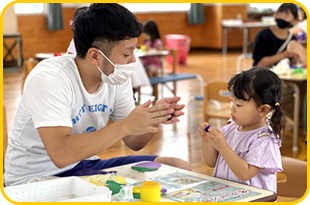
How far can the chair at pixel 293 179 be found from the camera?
1.76 m

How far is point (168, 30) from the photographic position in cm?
1130

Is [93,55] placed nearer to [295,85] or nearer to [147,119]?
[147,119]

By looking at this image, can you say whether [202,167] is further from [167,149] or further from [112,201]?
[112,201]

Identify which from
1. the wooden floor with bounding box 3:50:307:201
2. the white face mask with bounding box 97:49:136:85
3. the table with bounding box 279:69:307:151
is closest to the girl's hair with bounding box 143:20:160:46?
the wooden floor with bounding box 3:50:307:201

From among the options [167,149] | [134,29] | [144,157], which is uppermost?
[134,29]

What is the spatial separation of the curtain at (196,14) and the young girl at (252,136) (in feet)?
32.3

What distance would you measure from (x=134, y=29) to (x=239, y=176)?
0.65 metres

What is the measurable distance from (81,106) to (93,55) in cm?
20

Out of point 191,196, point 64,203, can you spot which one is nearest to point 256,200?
point 191,196

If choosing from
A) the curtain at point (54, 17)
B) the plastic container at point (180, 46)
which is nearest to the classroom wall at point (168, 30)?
the curtain at point (54, 17)

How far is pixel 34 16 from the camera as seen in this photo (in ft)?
31.0

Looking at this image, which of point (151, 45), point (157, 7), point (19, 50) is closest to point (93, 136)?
point (151, 45)

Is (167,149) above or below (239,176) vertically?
below

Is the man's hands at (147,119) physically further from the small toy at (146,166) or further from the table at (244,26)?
the table at (244,26)
